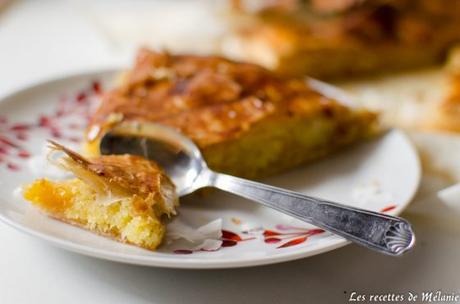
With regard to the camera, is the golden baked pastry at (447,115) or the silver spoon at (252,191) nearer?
the silver spoon at (252,191)

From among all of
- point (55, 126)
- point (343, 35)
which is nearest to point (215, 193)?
point (55, 126)

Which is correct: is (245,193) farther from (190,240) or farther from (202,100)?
(202,100)

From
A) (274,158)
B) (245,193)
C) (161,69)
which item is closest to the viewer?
(245,193)

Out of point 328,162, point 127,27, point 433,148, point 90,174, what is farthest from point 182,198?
point 127,27

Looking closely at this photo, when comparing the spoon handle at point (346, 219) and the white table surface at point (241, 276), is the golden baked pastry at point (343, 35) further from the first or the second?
the spoon handle at point (346, 219)

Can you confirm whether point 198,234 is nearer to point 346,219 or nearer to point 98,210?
point 98,210

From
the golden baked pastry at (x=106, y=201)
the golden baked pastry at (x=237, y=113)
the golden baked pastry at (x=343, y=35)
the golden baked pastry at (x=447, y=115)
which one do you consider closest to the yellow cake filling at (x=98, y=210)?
the golden baked pastry at (x=106, y=201)

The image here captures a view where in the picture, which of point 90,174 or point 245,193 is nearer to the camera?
point 90,174
